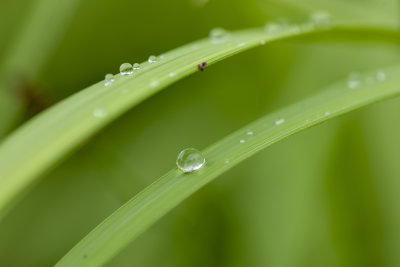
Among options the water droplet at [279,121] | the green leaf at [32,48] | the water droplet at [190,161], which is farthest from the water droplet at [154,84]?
the green leaf at [32,48]

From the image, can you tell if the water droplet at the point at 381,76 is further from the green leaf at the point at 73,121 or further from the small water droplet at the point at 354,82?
the green leaf at the point at 73,121

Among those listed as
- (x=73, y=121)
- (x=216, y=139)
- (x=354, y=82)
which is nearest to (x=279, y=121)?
(x=354, y=82)

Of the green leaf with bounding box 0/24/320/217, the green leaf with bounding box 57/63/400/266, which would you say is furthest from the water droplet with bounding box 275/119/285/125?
the green leaf with bounding box 0/24/320/217

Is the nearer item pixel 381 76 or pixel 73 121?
pixel 73 121

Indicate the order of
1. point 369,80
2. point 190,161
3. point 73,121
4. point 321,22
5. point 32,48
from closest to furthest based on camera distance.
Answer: point 73,121
point 190,161
point 369,80
point 321,22
point 32,48

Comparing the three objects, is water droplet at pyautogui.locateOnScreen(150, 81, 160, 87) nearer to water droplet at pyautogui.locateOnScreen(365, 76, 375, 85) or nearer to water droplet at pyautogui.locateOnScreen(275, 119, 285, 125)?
water droplet at pyautogui.locateOnScreen(275, 119, 285, 125)

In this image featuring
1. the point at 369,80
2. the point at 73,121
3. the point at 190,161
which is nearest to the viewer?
the point at 73,121

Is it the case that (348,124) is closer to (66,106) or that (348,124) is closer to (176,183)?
(176,183)

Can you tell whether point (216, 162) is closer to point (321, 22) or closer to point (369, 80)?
point (369, 80)

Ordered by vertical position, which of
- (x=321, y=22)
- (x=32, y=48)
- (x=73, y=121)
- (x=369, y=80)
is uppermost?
(x=32, y=48)
